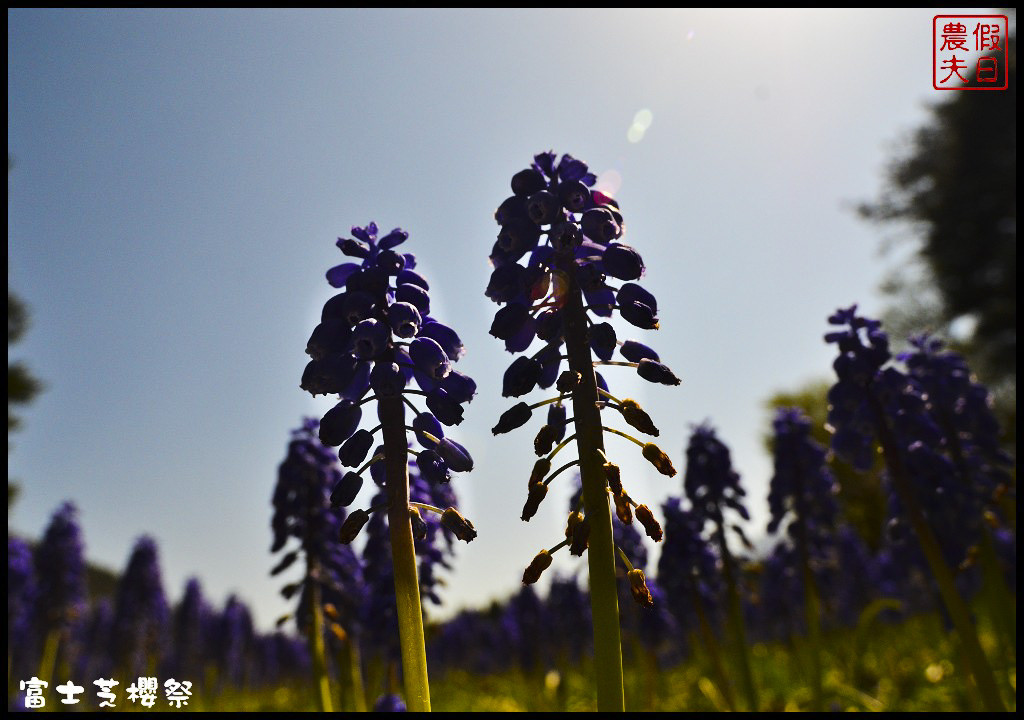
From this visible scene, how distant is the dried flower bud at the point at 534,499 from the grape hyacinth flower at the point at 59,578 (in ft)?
49.1

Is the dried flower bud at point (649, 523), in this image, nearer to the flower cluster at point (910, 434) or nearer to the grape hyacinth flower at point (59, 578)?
the flower cluster at point (910, 434)

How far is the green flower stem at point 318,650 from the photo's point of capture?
239 inches

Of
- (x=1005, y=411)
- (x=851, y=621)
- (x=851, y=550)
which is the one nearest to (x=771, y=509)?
(x=851, y=550)

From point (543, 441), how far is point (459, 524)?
0.61 meters

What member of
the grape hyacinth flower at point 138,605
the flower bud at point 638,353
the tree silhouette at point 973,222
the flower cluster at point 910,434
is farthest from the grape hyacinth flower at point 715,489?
the tree silhouette at point 973,222

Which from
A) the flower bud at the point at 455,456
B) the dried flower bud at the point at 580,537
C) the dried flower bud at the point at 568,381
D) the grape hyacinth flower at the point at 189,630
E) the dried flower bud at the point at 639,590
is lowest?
the grape hyacinth flower at the point at 189,630

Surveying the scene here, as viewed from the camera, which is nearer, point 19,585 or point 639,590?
point 639,590

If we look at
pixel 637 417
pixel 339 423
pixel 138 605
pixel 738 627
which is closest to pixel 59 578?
pixel 138 605

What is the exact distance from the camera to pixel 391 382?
3.64 meters

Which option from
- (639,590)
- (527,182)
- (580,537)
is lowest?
(639,590)

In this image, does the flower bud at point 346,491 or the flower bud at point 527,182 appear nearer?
the flower bud at point 346,491

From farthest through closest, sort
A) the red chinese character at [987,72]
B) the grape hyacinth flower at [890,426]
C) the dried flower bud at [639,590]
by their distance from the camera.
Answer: the red chinese character at [987,72] < the grape hyacinth flower at [890,426] < the dried flower bud at [639,590]

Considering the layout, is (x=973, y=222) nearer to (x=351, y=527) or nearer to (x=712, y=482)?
(x=712, y=482)

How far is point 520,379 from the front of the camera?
150 inches
